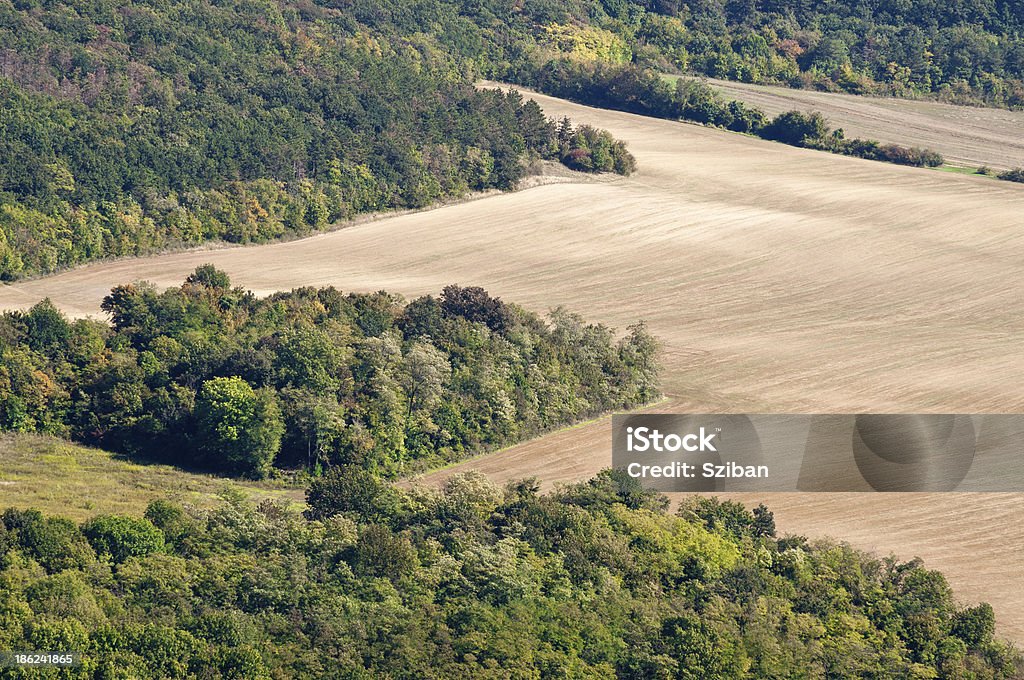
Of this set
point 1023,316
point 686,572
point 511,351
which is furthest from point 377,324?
point 1023,316

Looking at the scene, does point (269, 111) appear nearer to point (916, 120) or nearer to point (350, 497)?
point (916, 120)

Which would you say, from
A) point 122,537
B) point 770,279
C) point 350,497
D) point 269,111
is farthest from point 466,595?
point 269,111

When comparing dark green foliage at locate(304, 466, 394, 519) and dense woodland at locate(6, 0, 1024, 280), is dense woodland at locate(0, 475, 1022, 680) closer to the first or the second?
dark green foliage at locate(304, 466, 394, 519)

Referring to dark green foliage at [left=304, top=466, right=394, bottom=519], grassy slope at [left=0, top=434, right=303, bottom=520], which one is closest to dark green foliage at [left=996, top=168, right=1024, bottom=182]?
grassy slope at [left=0, top=434, right=303, bottom=520]

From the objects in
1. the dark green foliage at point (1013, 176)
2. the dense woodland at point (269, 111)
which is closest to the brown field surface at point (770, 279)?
the dark green foliage at point (1013, 176)

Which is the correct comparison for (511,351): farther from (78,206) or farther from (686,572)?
(78,206)

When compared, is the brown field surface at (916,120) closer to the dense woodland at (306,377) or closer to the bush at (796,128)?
the bush at (796,128)
